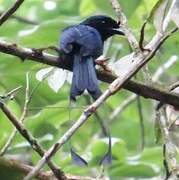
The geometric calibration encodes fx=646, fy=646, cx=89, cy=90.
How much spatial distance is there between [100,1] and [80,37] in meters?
0.53

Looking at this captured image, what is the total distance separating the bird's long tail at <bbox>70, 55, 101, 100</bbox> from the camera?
1868 mm

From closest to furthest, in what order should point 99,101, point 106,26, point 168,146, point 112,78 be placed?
point 99,101 < point 168,146 < point 112,78 < point 106,26

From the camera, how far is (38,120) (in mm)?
Result: 2461

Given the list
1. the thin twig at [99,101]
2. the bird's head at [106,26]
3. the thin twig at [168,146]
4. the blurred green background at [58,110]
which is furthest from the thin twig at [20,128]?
the bird's head at [106,26]

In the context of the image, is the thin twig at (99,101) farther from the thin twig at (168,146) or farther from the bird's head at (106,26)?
the bird's head at (106,26)

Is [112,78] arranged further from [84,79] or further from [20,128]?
[20,128]

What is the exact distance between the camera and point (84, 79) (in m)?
1.92

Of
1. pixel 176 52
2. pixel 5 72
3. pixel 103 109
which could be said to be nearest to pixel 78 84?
pixel 176 52

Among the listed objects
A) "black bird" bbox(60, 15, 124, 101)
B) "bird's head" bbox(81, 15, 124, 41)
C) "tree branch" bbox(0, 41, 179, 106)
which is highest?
"tree branch" bbox(0, 41, 179, 106)

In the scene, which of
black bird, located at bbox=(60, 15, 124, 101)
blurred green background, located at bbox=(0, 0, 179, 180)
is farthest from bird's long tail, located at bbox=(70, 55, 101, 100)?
blurred green background, located at bbox=(0, 0, 179, 180)

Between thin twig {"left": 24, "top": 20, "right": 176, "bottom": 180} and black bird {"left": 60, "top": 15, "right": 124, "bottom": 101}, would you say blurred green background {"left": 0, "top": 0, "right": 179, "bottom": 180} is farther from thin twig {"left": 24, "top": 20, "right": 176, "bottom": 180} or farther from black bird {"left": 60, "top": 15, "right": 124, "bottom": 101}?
thin twig {"left": 24, "top": 20, "right": 176, "bottom": 180}

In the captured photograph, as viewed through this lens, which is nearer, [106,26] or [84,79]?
[84,79]

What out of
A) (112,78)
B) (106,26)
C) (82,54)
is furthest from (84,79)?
(106,26)

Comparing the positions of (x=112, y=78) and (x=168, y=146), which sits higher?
(x=112, y=78)
